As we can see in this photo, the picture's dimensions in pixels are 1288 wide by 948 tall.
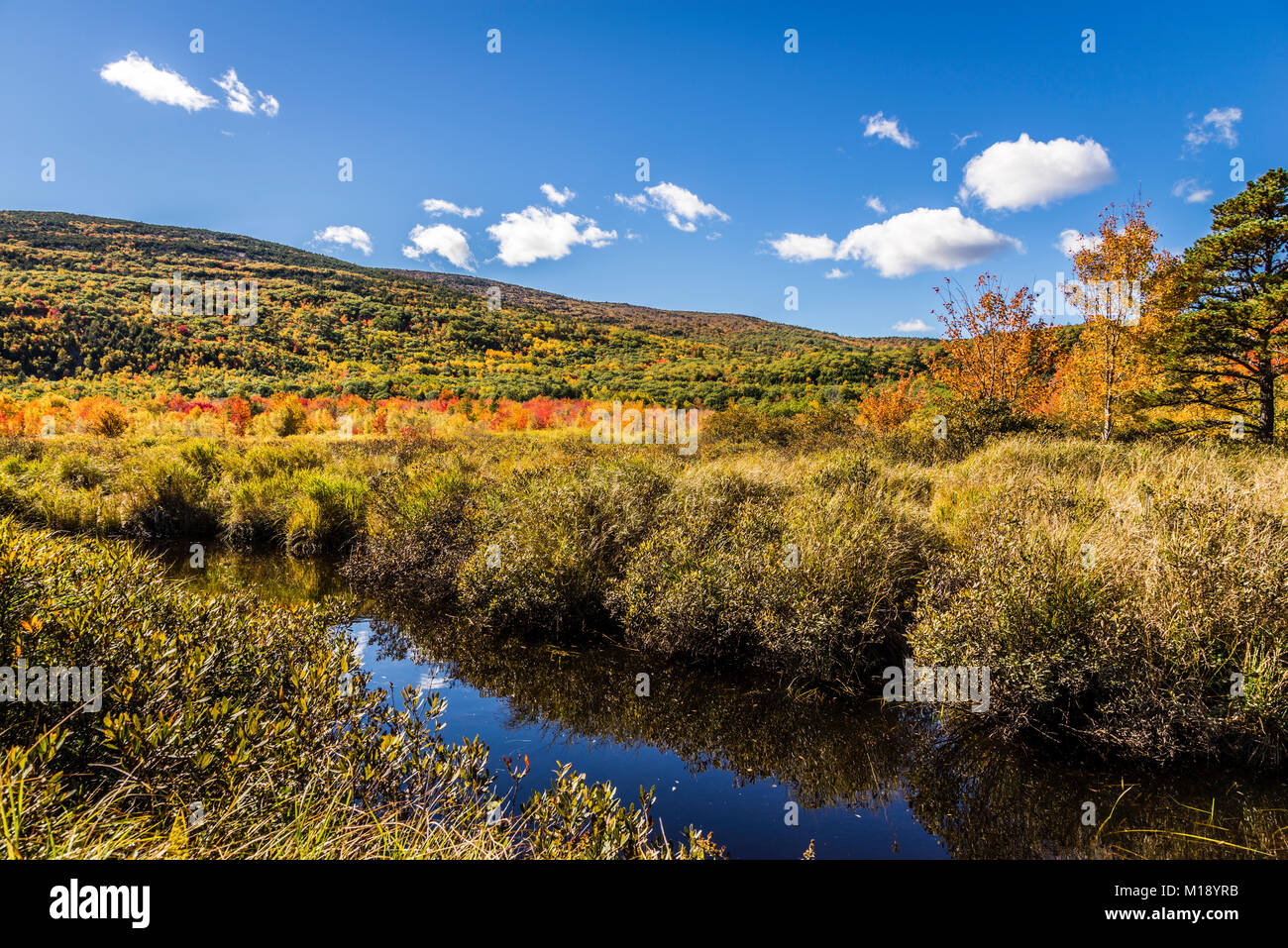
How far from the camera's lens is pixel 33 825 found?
7.91ft

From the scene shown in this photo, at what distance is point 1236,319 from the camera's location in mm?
15102

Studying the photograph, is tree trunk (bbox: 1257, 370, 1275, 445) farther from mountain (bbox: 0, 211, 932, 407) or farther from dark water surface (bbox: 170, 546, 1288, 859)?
mountain (bbox: 0, 211, 932, 407)

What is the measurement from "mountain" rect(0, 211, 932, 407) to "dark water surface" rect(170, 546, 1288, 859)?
26.8m

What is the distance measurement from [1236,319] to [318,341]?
181 feet

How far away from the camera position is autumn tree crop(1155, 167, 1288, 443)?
14828 mm

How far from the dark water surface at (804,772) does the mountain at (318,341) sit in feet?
87.8

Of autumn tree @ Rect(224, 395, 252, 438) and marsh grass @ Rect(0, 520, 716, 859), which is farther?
autumn tree @ Rect(224, 395, 252, 438)

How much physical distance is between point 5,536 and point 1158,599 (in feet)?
27.8

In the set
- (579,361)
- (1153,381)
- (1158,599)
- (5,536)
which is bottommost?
(1158,599)

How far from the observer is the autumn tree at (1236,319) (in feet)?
48.6

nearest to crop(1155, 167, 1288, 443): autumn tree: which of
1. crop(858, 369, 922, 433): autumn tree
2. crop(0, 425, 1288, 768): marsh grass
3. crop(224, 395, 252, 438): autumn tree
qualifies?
crop(0, 425, 1288, 768): marsh grass

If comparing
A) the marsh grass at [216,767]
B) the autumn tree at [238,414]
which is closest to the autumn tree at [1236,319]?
the marsh grass at [216,767]
